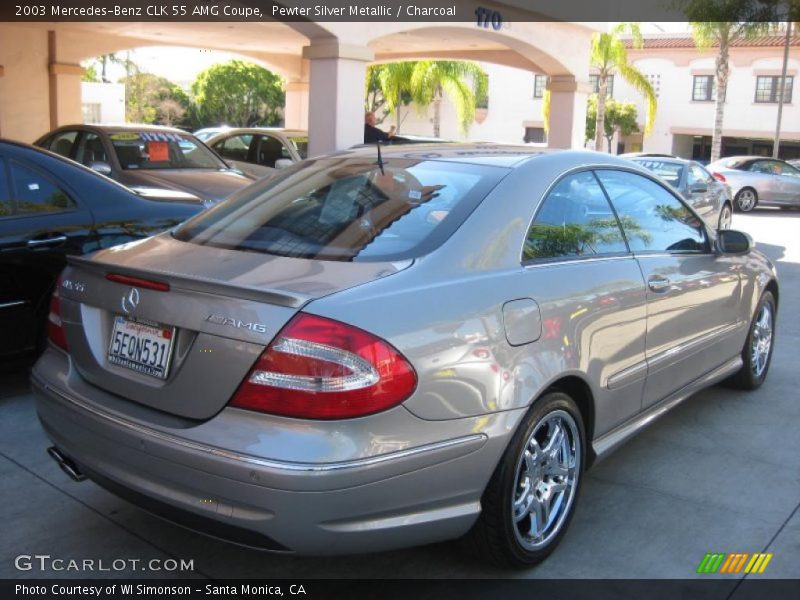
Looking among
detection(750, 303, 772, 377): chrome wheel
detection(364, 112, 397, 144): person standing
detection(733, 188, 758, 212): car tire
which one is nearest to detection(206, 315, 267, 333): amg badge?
detection(750, 303, 772, 377): chrome wheel

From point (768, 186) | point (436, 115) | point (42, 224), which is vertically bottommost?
point (768, 186)

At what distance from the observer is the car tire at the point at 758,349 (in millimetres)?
5426

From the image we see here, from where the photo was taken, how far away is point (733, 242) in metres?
4.91

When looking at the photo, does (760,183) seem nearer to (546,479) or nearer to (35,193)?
(35,193)

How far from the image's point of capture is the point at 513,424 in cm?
304

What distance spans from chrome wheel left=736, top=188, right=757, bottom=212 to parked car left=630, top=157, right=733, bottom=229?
7589 mm

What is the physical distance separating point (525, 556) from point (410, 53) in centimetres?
1772

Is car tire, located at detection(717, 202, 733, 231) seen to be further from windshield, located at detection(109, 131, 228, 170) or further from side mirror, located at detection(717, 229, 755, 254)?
side mirror, located at detection(717, 229, 755, 254)

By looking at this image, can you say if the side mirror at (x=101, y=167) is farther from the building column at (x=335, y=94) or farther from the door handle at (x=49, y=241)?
the door handle at (x=49, y=241)

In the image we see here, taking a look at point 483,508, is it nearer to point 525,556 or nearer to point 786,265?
point 525,556

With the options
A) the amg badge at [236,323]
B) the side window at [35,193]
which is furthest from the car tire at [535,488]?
the side window at [35,193]

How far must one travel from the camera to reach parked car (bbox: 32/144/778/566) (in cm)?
265

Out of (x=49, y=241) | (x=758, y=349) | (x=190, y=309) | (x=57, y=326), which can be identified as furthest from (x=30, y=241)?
(x=758, y=349)

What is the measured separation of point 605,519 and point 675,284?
1.22 m
